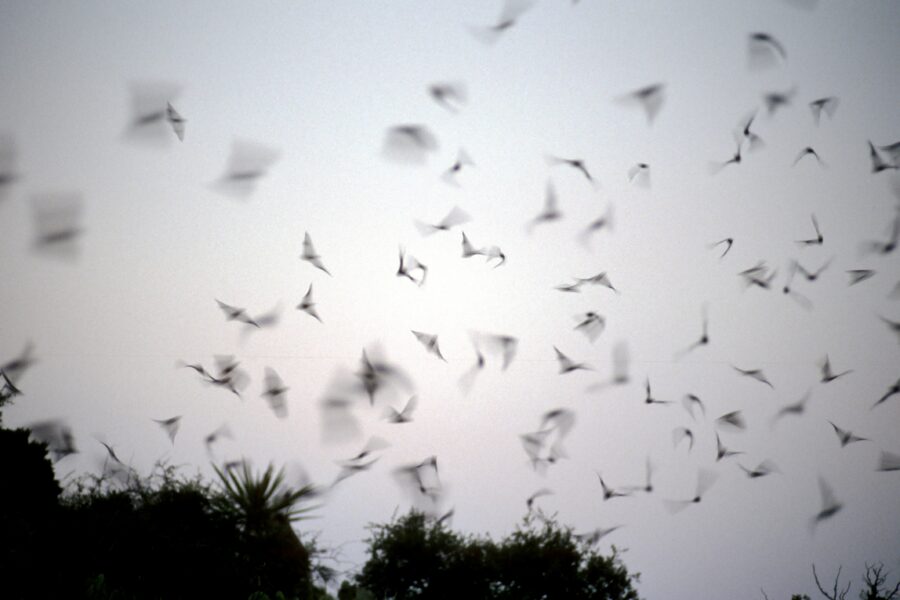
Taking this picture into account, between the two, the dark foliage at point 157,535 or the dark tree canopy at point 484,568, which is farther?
the dark tree canopy at point 484,568

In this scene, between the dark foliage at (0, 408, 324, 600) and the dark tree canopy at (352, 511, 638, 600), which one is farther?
the dark tree canopy at (352, 511, 638, 600)

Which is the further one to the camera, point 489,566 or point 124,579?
point 489,566

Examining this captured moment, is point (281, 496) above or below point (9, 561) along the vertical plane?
above

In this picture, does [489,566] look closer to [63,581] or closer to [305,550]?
[305,550]

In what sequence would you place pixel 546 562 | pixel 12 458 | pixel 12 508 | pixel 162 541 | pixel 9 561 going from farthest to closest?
pixel 546 562 → pixel 162 541 → pixel 12 458 → pixel 12 508 → pixel 9 561

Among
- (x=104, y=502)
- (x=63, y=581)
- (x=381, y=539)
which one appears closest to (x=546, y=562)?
(x=381, y=539)

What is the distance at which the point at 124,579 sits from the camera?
23.2 metres

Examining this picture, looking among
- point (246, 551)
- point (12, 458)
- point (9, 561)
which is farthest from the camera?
point (246, 551)

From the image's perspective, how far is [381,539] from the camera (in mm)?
33219

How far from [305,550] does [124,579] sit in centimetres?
670

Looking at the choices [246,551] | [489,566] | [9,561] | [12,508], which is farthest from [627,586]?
[9,561]

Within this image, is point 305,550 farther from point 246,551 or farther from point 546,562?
point 546,562

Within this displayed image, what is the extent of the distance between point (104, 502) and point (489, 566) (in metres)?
16.2

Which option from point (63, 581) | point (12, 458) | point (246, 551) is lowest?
point (63, 581)
